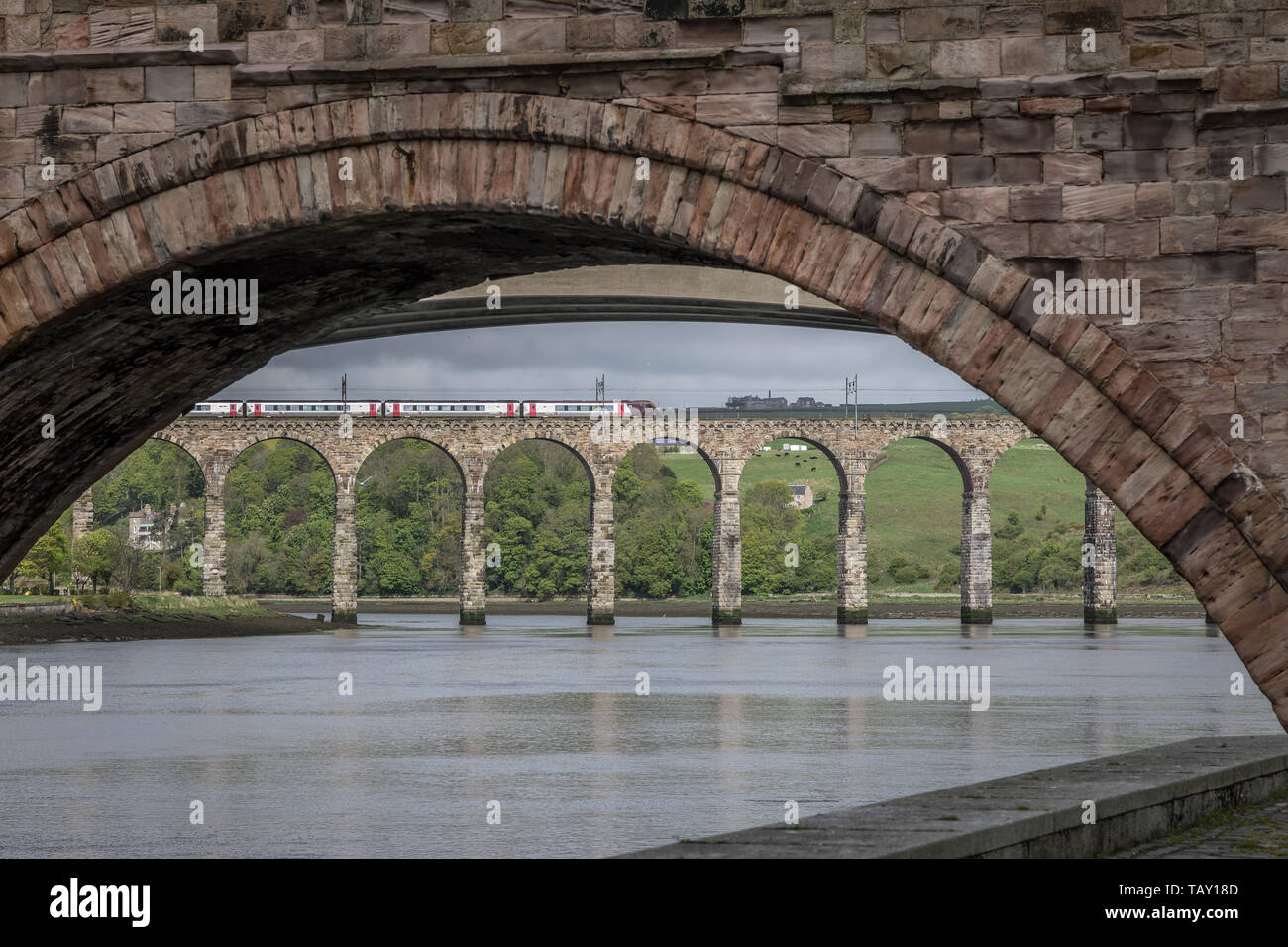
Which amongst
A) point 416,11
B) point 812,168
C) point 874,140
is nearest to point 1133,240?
Answer: point 874,140

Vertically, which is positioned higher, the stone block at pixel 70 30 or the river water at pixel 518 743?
the stone block at pixel 70 30

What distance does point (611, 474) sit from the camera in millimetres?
55375

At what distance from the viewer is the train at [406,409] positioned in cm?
5356

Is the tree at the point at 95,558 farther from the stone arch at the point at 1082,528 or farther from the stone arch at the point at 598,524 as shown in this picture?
the stone arch at the point at 1082,528

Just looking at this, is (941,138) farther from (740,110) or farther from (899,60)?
(740,110)

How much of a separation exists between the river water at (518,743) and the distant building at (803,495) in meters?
72.6

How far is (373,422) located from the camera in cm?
5434

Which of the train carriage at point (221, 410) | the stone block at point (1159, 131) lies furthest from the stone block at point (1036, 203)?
the train carriage at point (221, 410)

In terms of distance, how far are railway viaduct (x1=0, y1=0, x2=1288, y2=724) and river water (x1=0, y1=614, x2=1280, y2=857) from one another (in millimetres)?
3544

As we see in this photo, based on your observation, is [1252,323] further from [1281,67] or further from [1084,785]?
[1084,785]

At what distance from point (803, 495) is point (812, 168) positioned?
101 metres

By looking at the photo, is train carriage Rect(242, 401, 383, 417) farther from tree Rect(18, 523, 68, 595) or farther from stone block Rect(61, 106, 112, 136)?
stone block Rect(61, 106, 112, 136)

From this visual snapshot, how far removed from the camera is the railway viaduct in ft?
23.1

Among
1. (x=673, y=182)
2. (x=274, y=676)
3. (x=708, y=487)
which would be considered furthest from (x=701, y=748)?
(x=708, y=487)
